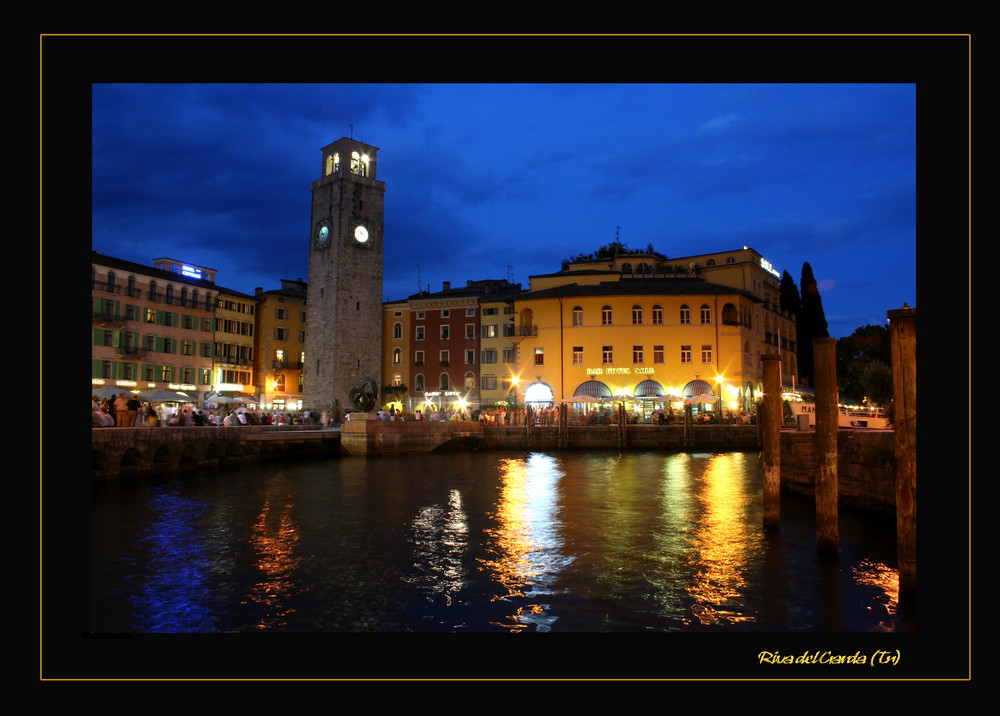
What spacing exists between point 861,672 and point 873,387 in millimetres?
23494

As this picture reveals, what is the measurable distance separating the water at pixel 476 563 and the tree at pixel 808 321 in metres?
38.2

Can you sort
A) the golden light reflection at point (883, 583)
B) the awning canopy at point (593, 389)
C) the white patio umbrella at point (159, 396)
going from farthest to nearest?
the awning canopy at point (593, 389)
the white patio umbrella at point (159, 396)
the golden light reflection at point (883, 583)

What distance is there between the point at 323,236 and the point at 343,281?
3867mm

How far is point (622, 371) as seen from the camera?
41.5 metres

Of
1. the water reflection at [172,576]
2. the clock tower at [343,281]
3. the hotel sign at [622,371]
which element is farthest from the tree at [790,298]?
the water reflection at [172,576]

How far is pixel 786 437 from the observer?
640 inches

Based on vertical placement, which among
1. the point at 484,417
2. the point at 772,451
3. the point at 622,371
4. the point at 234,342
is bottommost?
the point at 484,417

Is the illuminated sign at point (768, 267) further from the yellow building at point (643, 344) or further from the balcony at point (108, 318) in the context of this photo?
Result: the balcony at point (108, 318)

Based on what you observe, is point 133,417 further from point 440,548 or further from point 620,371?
point 620,371

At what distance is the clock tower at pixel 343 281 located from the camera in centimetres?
4797

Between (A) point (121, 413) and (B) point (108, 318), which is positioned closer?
(A) point (121, 413)

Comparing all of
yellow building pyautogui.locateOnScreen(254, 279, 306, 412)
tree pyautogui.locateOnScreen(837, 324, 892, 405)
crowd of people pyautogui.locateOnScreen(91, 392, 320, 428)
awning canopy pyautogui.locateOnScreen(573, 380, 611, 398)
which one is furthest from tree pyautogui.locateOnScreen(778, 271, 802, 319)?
crowd of people pyautogui.locateOnScreen(91, 392, 320, 428)

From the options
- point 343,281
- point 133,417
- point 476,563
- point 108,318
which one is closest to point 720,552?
point 476,563
